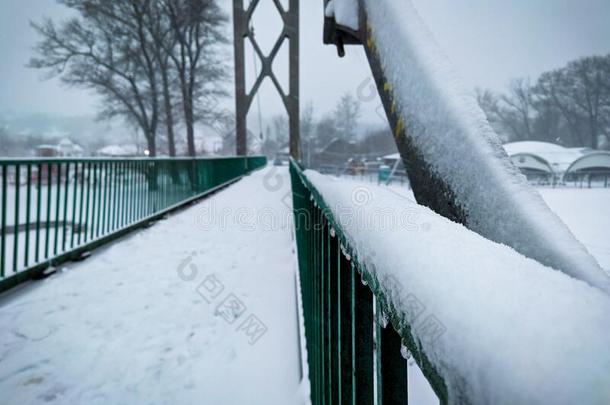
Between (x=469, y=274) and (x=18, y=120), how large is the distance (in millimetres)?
199172

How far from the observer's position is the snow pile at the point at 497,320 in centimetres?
22

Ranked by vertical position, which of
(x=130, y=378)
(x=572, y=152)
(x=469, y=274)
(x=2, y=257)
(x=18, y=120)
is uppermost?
(x=18, y=120)

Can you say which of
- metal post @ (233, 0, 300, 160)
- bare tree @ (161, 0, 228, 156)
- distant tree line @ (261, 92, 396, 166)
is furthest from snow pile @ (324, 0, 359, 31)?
distant tree line @ (261, 92, 396, 166)

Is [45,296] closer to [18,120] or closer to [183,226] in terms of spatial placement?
[183,226]

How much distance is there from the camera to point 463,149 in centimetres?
92

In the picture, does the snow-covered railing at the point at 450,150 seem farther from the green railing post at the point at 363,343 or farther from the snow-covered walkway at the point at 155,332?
the snow-covered walkway at the point at 155,332

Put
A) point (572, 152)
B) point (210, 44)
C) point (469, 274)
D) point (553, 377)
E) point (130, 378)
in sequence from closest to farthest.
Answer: point (553, 377), point (469, 274), point (130, 378), point (210, 44), point (572, 152)

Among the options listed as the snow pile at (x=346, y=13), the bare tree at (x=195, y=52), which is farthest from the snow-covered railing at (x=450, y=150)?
the bare tree at (x=195, y=52)

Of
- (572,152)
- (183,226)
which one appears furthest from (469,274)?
(572,152)

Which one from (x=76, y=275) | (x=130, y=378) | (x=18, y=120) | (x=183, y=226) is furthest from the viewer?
(x=18, y=120)

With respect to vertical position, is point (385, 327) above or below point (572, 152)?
below

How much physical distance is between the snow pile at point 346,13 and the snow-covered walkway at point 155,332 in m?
1.90

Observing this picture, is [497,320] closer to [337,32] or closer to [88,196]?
[337,32]

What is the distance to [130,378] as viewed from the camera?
6.45ft
